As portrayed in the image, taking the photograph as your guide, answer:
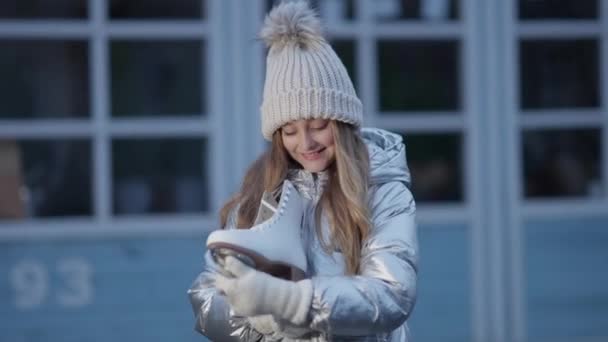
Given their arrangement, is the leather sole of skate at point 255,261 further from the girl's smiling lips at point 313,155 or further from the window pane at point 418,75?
the window pane at point 418,75

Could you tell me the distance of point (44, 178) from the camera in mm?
5902

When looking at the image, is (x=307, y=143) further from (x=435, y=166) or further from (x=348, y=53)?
(x=435, y=166)

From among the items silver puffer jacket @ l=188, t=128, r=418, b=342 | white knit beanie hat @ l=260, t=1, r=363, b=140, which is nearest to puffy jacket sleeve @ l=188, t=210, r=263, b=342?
silver puffer jacket @ l=188, t=128, r=418, b=342

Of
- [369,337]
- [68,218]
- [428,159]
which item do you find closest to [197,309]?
[369,337]

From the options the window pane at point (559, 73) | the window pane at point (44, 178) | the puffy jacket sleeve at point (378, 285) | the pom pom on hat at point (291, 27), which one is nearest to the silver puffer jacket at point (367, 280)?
the puffy jacket sleeve at point (378, 285)

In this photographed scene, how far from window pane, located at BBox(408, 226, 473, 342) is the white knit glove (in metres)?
3.80

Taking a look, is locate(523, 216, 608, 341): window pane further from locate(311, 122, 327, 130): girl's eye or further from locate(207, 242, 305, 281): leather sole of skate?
locate(207, 242, 305, 281): leather sole of skate

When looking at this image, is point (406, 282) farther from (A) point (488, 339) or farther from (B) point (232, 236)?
(A) point (488, 339)

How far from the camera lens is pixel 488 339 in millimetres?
6273

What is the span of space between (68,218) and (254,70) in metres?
1.24

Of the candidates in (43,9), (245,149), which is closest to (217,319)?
(245,149)

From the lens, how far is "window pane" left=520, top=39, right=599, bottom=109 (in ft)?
20.8

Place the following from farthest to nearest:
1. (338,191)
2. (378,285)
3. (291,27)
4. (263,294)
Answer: (291,27)
(338,191)
(378,285)
(263,294)

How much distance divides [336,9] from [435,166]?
1036 mm
